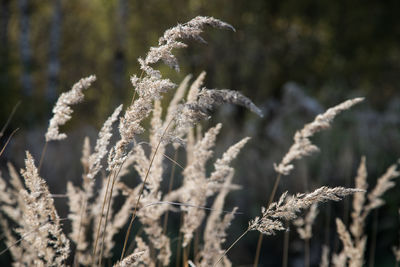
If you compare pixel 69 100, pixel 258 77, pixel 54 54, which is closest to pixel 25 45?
pixel 54 54

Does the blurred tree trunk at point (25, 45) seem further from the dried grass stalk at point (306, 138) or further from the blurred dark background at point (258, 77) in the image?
the dried grass stalk at point (306, 138)

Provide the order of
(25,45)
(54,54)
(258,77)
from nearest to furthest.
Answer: (25,45)
(54,54)
(258,77)

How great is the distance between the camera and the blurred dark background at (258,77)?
523 cm

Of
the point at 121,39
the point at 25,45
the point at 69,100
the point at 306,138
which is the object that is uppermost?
the point at 121,39

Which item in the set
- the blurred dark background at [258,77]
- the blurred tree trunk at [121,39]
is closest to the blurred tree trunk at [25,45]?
the blurred dark background at [258,77]

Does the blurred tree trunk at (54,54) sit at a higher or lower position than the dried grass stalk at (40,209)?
higher

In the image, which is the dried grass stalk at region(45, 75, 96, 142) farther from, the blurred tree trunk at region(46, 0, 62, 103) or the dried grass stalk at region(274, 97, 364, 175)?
the blurred tree trunk at region(46, 0, 62, 103)

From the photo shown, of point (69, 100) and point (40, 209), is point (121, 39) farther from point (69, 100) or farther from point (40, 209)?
point (40, 209)

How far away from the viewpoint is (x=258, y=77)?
44.1 feet

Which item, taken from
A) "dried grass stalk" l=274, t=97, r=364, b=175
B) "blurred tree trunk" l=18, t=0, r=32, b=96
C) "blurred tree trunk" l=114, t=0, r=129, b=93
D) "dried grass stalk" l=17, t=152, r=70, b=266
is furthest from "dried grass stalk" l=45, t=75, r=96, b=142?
"blurred tree trunk" l=114, t=0, r=129, b=93

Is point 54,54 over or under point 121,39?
under

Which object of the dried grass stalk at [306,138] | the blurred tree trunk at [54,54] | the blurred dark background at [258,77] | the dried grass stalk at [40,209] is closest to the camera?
the dried grass stalk at [40,209]

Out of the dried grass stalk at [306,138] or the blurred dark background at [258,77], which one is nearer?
the dried grass stalk at [306,138]

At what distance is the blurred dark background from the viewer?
17.1 feet
